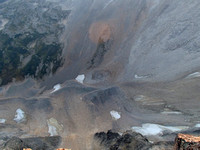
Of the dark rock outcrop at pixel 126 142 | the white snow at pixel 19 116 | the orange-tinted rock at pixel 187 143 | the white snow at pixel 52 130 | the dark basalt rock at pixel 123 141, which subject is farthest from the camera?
the white snow at pixel 19 116

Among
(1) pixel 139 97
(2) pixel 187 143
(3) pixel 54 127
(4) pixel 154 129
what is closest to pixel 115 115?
(1) pixel 139 97

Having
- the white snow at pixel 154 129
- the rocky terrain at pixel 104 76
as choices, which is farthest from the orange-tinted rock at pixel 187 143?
the white snow at pixel 154 129

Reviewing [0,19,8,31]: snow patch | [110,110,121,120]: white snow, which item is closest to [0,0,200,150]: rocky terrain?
[110,110,121,120]: white snow

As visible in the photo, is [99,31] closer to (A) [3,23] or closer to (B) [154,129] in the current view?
(B) [154,129]

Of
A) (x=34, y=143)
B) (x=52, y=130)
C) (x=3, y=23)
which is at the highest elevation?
(x=3, y=23)

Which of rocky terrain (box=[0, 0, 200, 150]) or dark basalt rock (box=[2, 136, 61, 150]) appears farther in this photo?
rocky terrain (box=[0, 0, 200, 150])

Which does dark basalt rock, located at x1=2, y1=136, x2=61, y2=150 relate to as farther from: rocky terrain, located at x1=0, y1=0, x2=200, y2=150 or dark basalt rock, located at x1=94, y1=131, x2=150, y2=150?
dark basalt rock, located at x1=94, y1=131, x2=150, y2=150

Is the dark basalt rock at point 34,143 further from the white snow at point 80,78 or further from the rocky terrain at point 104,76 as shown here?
the white snow at point 80,78

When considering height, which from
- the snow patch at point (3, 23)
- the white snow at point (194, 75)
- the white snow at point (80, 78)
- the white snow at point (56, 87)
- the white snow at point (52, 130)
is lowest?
the white snow at point (52, 130)
